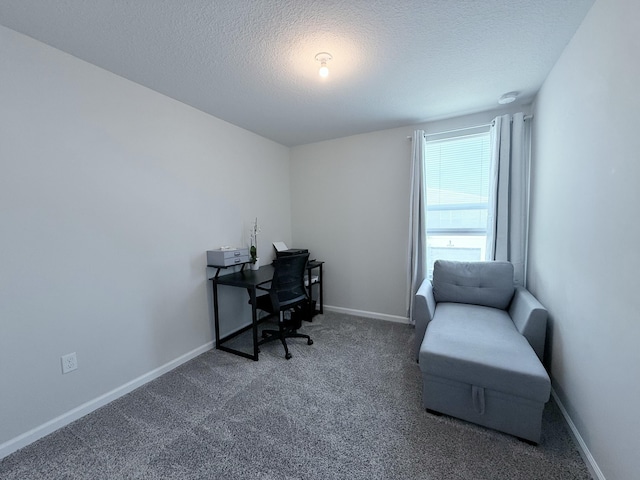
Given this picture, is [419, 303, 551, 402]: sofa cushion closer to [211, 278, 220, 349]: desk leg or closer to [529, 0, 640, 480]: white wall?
[529, 0, 640, 480]: white wall

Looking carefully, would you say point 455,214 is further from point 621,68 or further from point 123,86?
point 123,86

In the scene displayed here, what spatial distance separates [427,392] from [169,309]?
87.2 inches

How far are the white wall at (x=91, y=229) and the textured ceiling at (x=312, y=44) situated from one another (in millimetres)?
242

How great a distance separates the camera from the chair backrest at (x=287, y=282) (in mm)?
2477

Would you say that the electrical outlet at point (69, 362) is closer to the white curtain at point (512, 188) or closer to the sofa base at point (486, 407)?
the sofa base at point (486, 407)

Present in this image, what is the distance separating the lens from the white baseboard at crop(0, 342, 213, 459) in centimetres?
150

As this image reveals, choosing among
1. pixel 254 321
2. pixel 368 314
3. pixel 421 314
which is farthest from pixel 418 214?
pixel 254 321

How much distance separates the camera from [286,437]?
1.58 metres

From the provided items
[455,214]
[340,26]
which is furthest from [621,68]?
[455,214]

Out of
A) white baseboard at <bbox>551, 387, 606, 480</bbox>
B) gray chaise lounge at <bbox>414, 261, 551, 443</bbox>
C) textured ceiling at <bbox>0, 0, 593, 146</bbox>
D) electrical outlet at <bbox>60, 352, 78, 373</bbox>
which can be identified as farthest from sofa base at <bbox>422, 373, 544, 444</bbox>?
electrical outlet at <bbox>60, 352, 78, 373</bbox>

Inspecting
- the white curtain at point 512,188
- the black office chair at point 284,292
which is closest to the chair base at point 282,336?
the black office chair at point 284,292

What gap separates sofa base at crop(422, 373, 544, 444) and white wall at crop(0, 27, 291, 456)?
2.20 m

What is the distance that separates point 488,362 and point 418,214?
5.88 feet

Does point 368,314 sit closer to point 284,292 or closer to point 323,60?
point 284,292
